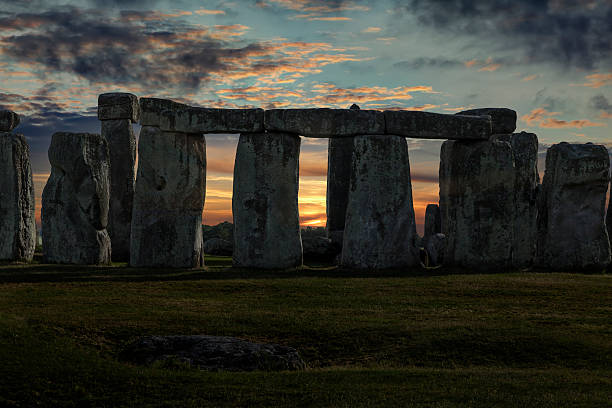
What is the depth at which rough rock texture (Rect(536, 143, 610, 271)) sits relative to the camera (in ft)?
70.7

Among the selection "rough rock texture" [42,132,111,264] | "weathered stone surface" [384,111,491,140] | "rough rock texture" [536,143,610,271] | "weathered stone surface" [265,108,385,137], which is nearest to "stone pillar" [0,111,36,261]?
"rough rock texture" [42,132,111,264]

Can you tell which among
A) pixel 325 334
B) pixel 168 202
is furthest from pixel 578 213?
pixel 325 334

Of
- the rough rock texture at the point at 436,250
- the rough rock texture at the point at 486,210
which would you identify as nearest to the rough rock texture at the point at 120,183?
the rough rock texture at the point at 436,250

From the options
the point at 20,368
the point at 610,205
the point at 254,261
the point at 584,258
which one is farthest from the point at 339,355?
the point at 610,205

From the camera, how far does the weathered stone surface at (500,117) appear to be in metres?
25.4

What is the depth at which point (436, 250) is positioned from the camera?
2441 cm

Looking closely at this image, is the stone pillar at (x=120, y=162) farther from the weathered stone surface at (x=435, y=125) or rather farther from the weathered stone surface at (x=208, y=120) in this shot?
the weathered stone surface at (x=435, y=125)

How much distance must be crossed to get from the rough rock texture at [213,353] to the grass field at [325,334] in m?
0.29

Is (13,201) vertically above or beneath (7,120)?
beneath

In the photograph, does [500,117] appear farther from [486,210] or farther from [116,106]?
[116,106]

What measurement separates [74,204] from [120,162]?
182 inches

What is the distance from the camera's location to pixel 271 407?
371 inches

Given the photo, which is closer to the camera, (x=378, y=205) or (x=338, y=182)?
(x=378, y=205)

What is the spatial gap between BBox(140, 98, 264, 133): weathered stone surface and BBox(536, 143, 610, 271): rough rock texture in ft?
28.1
